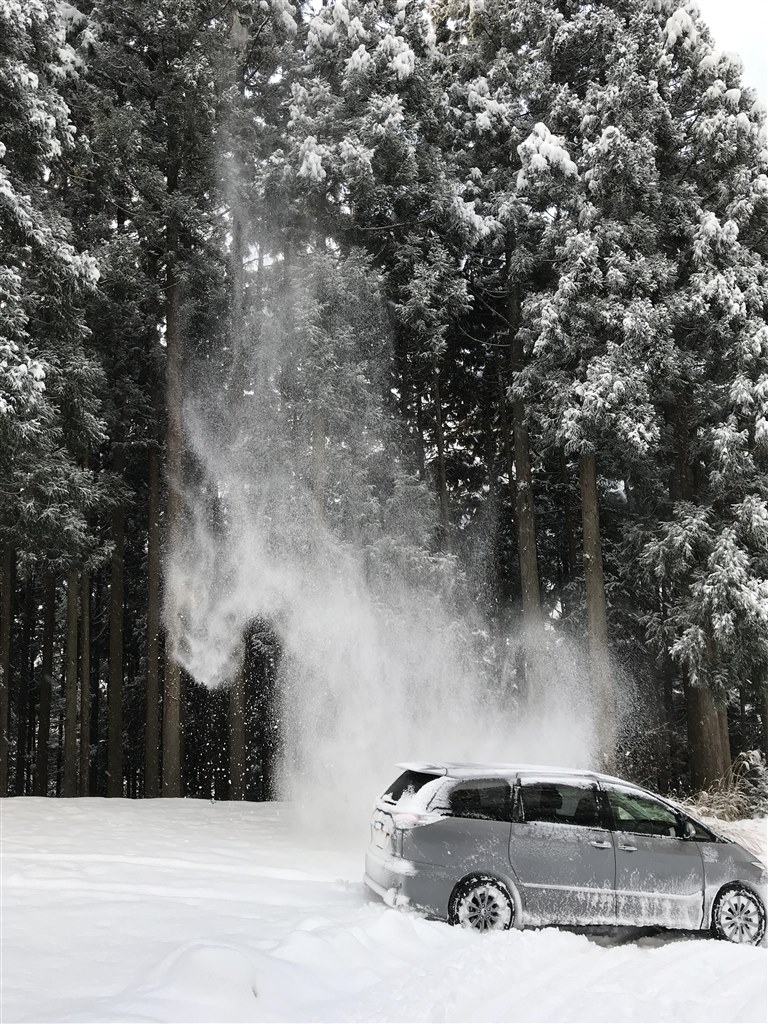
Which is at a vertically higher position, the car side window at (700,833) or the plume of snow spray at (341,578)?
the plume of snow spray at (341,578)

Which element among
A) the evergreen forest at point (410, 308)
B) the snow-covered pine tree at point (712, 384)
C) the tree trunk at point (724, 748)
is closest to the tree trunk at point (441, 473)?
the evergreen forest at point (410, 308)

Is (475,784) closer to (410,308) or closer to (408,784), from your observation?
(408,784)

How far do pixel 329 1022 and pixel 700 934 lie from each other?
15.1 ft

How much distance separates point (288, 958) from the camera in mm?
6348

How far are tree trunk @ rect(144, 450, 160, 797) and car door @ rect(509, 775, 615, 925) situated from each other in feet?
47.5

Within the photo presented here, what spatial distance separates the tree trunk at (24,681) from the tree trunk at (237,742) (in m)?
12.3

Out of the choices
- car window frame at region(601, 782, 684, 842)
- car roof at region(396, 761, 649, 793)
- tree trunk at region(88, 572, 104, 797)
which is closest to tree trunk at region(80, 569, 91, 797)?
tree trunk at region(88, 572, 104, 797)

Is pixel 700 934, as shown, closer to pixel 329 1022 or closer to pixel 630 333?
pixel 329 1022

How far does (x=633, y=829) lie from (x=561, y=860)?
0.87 meters

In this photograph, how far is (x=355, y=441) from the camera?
19.1 meters

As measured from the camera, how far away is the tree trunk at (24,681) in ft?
98.8

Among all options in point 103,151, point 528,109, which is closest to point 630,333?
point 528,109

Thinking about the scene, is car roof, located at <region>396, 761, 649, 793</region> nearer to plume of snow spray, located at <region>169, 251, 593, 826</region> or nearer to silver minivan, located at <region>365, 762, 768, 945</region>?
silver minivan, located at <region>365, 762, 768, 945</region>

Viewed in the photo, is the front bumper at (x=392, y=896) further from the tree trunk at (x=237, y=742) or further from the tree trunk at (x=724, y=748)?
the tree trunk at (x=237, y=742)
